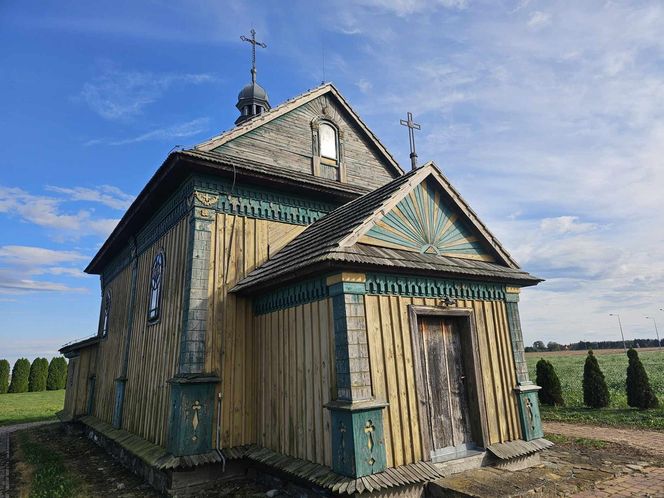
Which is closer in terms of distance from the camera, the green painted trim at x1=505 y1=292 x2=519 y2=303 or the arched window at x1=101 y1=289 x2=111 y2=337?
the green painted trim at x1=505 y1=292 x2=519 y2=303

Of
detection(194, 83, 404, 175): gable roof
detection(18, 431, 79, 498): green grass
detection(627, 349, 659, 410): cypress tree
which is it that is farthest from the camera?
detection(627, 349, 659, 410): cypress tree

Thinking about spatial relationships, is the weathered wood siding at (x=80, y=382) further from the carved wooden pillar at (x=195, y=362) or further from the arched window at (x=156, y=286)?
the carved wooden pillar at (x=195, y=362)

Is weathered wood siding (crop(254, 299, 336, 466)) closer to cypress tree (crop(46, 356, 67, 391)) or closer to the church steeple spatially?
the church steeple

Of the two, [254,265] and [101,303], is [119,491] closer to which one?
[254,265]

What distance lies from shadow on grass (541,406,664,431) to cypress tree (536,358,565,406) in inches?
25.3

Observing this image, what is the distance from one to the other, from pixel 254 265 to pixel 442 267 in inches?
160

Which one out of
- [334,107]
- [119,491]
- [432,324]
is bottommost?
[119,491]

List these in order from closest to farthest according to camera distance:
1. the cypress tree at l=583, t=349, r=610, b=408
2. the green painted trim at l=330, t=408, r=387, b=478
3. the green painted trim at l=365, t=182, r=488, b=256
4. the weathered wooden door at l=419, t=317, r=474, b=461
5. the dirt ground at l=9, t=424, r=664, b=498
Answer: the green painted trim at l=330, t=408, r=387, b=478 < the dirt ground at l=9, t=424, r=664, b=498 < the weathered wooden door at l=419, t=317, r=474, b=461 < the green painted trim at l=365, t=182, r=488, b=256 < the cypress tree at l=583, t=349, r=610, b=408

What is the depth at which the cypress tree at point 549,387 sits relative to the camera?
16.3m

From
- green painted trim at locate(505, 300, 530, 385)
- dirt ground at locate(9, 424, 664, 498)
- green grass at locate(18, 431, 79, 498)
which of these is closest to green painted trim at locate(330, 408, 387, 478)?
dirt ground at locate(9, 424, 664, 498)

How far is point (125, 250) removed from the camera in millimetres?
14523

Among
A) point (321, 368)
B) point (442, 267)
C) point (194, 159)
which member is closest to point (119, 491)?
point (321, 368)

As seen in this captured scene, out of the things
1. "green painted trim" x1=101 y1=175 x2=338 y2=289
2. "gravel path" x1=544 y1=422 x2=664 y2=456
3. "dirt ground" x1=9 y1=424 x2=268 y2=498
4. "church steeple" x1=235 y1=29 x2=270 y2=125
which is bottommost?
"dirt ground" x1=9 y1=424 x2=268 y2=498

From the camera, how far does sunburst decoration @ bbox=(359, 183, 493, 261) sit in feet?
24.7
